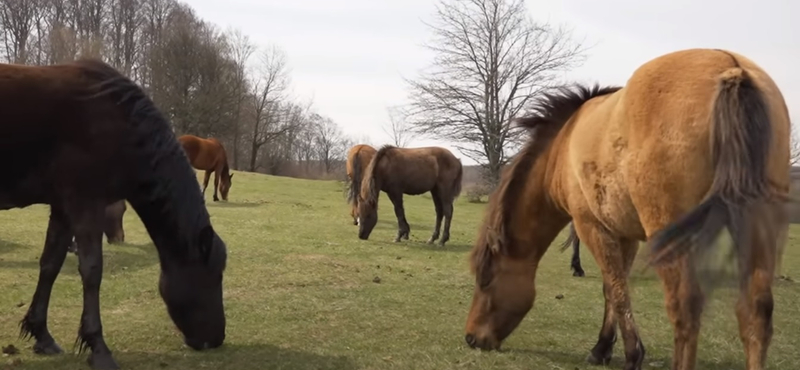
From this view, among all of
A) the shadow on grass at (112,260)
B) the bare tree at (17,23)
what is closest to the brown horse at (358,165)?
the shadow on grass at (112,260)

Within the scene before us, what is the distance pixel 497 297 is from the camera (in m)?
4.60

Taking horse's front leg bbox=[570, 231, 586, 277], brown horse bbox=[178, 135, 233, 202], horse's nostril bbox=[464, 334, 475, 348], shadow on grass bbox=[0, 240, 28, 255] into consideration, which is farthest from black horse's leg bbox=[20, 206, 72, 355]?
brown horse bbox=[178, 135, 233, 202]

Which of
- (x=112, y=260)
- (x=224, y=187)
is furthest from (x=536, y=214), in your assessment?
(x=224, y=187)

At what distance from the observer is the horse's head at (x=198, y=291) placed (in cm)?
412

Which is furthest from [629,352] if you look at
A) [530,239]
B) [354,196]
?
[354,196]

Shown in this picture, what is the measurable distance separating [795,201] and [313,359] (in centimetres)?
295

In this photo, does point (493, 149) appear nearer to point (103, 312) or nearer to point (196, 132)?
point (196, 132)

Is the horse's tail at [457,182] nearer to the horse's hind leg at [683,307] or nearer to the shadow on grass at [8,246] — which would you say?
the shadow on grass at [8,246]

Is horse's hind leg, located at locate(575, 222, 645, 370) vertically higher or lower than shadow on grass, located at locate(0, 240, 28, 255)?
higher

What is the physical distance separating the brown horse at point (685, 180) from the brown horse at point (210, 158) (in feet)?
54.7

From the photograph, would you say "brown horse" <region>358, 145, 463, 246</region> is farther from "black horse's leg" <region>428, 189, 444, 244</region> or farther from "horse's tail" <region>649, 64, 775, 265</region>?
"horse's tail" <region>649, 64, 775, 265</region>

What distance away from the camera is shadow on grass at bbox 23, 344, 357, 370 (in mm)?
3900

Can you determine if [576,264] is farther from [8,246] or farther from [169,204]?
[8,246]

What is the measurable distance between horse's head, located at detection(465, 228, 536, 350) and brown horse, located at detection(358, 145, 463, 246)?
715cm
